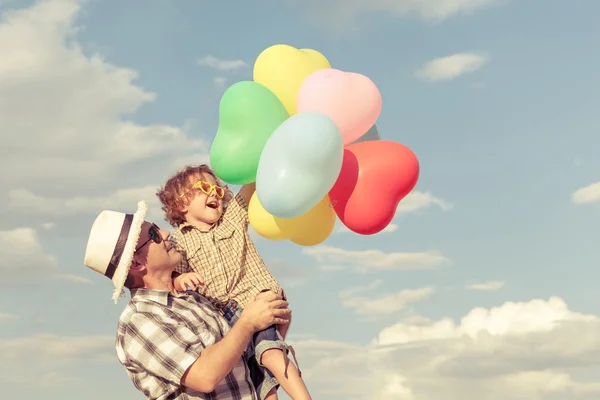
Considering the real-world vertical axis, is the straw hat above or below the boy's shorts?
above

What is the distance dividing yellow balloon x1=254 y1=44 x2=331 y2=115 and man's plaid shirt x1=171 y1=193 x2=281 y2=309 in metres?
0.83

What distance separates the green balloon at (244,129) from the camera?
4.54 metres

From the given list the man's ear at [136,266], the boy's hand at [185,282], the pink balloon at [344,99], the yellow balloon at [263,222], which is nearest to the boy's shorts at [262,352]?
the boy's hand at [185,282]

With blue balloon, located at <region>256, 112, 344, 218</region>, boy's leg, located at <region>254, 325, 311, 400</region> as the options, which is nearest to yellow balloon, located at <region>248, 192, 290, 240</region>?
blue balloon, located at <region>256, 112, 344, 218</region>

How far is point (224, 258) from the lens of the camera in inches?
187

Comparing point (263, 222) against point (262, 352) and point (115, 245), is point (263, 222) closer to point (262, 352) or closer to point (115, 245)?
point (262, 352)

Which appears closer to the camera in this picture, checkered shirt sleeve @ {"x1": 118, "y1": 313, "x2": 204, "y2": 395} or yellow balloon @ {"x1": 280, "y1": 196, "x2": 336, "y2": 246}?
checkered shirt sleeve @ {"x1": 118, "y1": 313, "x2": 204, "y2": 395}

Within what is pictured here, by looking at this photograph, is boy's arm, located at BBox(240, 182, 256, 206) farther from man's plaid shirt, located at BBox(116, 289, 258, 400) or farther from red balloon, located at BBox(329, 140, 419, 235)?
man's plaid shirt, located at BBox(116, 289, 258, 400)

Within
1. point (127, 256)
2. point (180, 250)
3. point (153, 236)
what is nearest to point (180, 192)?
point (180, 250)

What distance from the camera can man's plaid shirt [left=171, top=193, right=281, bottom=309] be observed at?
4699mm

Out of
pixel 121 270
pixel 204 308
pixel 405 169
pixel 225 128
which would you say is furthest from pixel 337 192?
pixel 121 270

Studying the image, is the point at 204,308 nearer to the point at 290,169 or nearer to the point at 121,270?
the point at 121,270

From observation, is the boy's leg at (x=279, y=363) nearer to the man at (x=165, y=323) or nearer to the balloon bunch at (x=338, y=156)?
the man at (x=165, y=323)

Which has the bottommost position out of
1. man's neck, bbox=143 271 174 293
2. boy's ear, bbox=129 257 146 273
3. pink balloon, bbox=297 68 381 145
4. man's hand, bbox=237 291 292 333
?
man's hand, bbox=237 291 292 333
